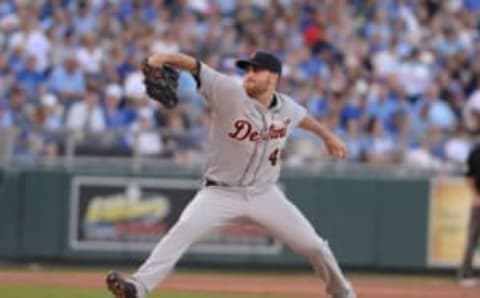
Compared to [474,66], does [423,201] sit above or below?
below

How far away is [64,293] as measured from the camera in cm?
1319

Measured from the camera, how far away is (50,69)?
727 inches

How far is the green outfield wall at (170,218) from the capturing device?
17.5 metres

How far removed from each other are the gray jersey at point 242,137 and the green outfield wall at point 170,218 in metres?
7.70

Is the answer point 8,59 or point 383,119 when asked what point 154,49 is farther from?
point 383,119

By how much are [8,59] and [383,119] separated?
5208 millimetres

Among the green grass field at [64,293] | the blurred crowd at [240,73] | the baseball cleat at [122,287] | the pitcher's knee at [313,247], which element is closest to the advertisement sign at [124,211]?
the blurred crowd at [240,73]

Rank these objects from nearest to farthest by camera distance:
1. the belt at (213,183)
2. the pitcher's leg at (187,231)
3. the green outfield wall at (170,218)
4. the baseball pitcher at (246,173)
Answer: the pitcher's leg at (187,231) < the baseball pitcher at (246,173) < the belt at (213,183) < the green outfield wall at (170,218)

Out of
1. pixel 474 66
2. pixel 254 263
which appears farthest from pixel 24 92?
pixel 474 66

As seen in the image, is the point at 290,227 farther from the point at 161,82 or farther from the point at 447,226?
the point at 447,226

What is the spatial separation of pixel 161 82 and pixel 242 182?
109 centimetres

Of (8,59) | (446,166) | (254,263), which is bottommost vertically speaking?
(254,263)

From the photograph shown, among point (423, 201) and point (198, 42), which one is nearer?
point (423, 201)

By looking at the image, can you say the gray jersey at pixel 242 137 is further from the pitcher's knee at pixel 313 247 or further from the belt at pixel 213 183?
the pitcher's knee at pixel 313 247
